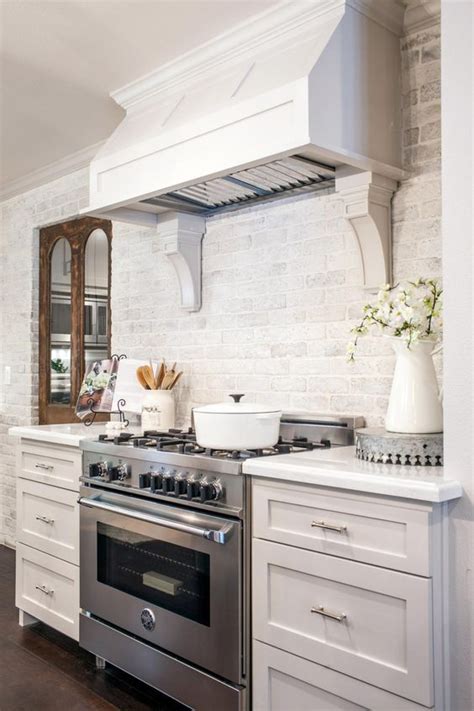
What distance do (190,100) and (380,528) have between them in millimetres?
1866

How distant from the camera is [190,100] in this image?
8.98 ft

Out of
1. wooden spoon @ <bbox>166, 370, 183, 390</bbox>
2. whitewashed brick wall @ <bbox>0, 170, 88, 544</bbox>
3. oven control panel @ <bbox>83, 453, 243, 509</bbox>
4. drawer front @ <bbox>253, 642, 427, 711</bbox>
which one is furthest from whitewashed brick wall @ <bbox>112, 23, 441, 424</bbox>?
whitewashed brick wall @ <bbox>0, 170, 88, 544</bbox>

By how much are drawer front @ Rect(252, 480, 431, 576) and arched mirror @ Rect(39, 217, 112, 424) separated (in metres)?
2.34

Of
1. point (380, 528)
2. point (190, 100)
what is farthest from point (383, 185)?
point (380, 528)

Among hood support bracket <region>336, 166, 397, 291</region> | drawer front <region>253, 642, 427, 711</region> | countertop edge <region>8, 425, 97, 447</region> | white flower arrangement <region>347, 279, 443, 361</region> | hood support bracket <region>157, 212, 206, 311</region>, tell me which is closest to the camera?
drawer front <region>253, 642, 427, 711</region>

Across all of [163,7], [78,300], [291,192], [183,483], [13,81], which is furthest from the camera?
[78,300]

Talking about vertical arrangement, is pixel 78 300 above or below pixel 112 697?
above

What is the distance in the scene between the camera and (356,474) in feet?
5.95

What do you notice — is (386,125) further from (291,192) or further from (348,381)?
(348,381)

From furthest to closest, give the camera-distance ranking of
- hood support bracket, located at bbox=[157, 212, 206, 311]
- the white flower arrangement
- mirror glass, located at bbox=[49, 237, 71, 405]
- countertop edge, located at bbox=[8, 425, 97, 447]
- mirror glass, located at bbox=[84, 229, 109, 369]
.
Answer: mirror glass, located at bbox=[49, 237, 71, 405] < mirror glass, located at bbox=[84, 229, 109, 369] < hood support bracket, located at bbox=[157, 212, 206, 311] < countertop edge, located at bbox=[8, 425, 97, 447] < the white flower arrangement

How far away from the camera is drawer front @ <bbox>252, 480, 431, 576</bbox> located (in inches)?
67.2

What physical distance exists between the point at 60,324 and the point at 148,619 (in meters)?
2.66

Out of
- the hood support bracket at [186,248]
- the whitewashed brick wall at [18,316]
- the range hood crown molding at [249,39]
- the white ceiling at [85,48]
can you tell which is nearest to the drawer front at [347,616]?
the hood support bracket at [186,248]

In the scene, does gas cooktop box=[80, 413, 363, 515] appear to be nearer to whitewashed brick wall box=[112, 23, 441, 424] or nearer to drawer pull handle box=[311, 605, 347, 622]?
whitewashed brick wall box=[112, 23, 441, 424]
